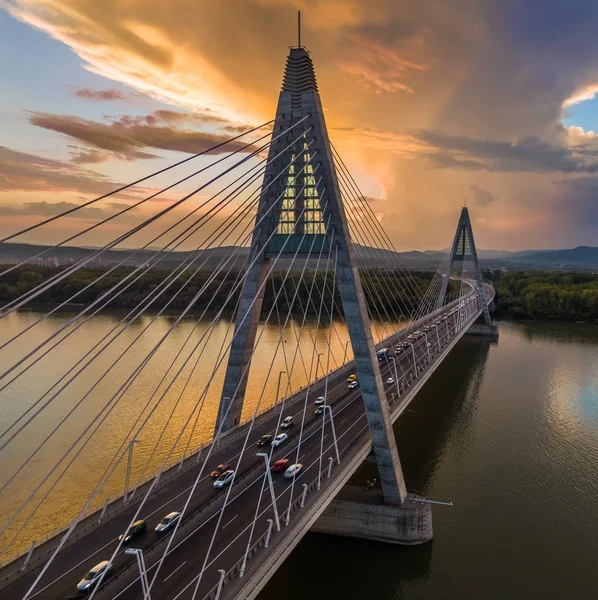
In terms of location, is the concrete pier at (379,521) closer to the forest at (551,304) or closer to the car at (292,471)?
the car at (292,471)

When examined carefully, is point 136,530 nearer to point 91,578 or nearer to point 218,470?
point 91,578

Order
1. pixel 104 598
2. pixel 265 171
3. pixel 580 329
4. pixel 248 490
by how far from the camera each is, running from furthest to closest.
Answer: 1. pixel 580 329
2. pixel 265 171
3. pixel 248 490
4. pixel 104 598

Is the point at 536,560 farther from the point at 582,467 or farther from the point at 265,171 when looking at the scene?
the point at 265,171

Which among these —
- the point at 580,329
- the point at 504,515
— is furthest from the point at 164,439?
the point at 580,329

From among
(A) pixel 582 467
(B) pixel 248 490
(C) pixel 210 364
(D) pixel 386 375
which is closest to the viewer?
(B) pixel 248 490

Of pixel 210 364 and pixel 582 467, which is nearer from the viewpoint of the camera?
pixel 582 467

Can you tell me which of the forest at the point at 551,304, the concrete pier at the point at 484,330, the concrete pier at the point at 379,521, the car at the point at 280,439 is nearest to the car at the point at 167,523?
the car at the point at 280,439

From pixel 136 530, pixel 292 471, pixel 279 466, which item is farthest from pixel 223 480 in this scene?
pixel 136 530
